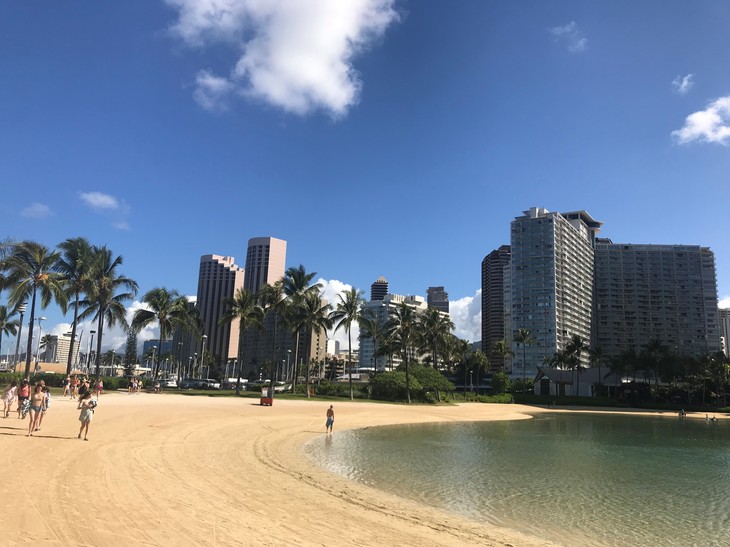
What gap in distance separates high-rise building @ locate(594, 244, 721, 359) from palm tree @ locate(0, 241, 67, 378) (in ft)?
548

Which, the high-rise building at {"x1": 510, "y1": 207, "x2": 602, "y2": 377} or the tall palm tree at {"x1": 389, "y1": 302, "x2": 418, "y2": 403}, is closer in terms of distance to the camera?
the tall palm tree at {"x1": 389, "y1": 302, "x2": 418, "y2": 403}

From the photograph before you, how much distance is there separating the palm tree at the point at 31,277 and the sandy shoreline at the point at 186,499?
21.0 metres

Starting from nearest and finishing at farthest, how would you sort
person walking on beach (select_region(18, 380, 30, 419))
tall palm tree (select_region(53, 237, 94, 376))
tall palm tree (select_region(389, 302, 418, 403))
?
1. person walking on beach (select_region(18, 380, 30, 419))
2. tall palm tree (select_region(53, 237, 94, 376))
3. tall palm tree (select_region(389, 302, 418, 403))

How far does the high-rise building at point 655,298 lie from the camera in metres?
161

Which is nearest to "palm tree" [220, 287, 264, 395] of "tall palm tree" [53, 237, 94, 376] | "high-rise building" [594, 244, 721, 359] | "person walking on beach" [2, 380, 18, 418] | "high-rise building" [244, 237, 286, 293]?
"tall palm tree" [53, 237, 94, 376]

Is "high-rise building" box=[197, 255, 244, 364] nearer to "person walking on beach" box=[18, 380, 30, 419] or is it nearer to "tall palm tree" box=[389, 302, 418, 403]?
"tall palm tree" box=[389, 302, 418, 403]

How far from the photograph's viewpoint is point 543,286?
479 feet

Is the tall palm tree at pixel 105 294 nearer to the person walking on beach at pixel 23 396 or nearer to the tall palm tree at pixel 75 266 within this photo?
the tall palm tree at pixel 75 266

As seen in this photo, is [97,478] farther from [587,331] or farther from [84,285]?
[587,331]

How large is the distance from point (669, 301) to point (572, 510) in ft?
593

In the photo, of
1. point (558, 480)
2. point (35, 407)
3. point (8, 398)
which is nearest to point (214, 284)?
point (8, 398)

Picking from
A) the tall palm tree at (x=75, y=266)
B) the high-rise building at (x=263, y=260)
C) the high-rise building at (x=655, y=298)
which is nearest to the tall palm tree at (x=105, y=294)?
the tall palm tree at (x=75, y=266)

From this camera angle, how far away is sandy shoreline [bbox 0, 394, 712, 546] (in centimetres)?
787

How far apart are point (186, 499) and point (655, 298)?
187 meters
